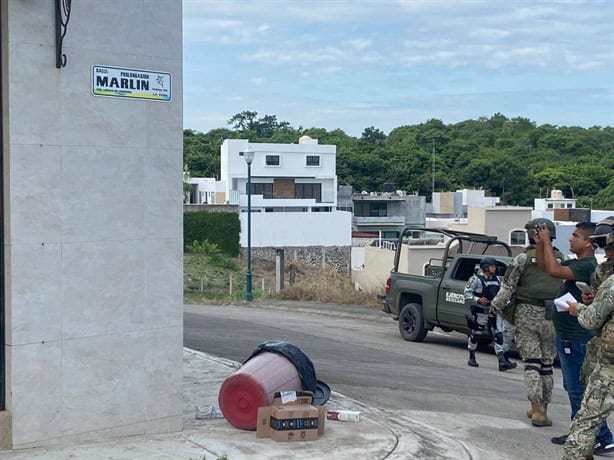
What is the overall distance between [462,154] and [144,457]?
11055cm

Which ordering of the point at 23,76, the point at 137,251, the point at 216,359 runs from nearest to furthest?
the point at 23,76, the point at 137,251, the point at 216,359

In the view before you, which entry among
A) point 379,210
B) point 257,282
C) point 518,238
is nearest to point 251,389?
point 518,238

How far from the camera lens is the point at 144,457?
7273mm

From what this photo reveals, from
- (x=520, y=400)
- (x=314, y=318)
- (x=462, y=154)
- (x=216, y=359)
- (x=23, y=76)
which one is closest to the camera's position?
(x=23, y=76)

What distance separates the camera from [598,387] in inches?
276

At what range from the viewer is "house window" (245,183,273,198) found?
8000 cm

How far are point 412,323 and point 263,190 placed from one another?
64.7 metres

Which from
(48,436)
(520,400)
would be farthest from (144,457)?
(520,400)

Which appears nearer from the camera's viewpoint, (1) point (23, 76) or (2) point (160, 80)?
(1) point (23, 76)

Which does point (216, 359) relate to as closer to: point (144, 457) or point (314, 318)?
point (144, 457)

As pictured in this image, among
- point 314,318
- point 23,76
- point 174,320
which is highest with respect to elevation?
point 23,76

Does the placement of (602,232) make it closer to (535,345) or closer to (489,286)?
(535,345)

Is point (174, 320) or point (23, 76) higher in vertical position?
point (23, 76)

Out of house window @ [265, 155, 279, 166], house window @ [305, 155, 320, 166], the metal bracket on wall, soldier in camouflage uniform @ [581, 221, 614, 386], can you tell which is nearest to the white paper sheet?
soldier in camouflage uniform @ [581, 221, 614, 386]
